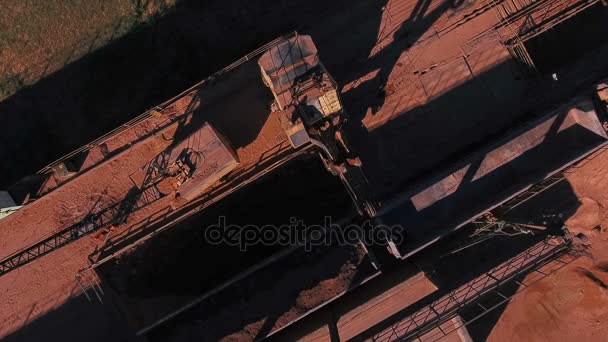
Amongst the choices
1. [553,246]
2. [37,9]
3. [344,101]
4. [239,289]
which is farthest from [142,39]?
[553,246]

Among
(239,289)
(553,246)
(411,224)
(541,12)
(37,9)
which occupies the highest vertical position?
(37,9)

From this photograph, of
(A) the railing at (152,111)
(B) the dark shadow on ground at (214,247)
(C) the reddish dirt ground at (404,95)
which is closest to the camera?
(A) the railing at (152,111)

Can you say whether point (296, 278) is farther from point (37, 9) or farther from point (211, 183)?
point (37, 9)

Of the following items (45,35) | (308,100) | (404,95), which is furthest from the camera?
(45,35)

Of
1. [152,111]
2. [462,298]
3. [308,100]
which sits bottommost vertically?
[462,298]

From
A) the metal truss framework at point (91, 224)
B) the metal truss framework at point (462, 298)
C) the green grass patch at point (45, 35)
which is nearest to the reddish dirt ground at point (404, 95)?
the metal truss framework at point (91, 224)

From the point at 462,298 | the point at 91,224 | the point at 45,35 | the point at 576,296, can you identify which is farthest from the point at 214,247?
the point at 576,296

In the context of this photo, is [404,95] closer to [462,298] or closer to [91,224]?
[462,298]

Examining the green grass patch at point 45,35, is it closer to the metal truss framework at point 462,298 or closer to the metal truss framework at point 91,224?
the metal truss framework at point 91,224

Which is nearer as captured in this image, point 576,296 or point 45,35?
point 576,296

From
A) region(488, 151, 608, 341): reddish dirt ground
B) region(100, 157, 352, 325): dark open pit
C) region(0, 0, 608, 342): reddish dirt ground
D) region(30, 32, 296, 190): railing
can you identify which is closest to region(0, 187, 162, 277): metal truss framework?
region(0, 0, 608, 342): reddish dirt ground

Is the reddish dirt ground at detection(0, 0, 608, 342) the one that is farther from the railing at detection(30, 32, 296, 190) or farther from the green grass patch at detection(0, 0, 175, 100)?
the green grass patch at detection(0, 0, 175, 100)
